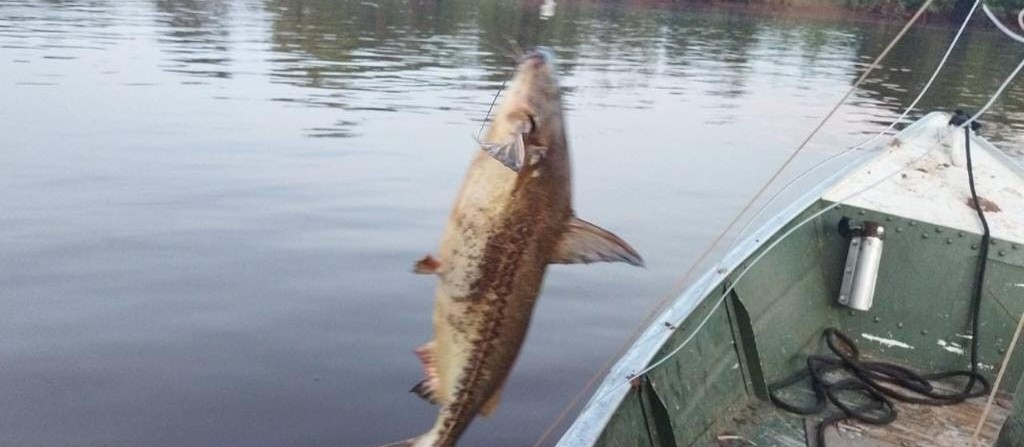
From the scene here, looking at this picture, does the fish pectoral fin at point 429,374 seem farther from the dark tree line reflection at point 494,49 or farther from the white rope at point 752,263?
the dark tree line reflection at point 494,49

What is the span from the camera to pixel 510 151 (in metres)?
2.33

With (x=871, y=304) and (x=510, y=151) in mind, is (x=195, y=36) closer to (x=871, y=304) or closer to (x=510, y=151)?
(x=871, y=304)

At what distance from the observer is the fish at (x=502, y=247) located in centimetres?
239

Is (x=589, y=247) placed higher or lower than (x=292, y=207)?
higher

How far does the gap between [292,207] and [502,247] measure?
8.95 m

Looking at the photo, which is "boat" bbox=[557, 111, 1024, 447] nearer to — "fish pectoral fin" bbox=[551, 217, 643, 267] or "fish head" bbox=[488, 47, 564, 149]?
"fish pectoral fin" bbox=[551, 217, 643, 267]

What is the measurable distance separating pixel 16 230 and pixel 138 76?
1077cm

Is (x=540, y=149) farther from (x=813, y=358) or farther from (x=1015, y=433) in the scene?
(x=813, y=358)

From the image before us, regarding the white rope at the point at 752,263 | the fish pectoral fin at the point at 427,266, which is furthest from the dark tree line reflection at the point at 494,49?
the fish pectoral fin at the point at 427,266

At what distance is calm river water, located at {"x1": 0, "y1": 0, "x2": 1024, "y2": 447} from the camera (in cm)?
666

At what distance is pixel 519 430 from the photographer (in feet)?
21.2

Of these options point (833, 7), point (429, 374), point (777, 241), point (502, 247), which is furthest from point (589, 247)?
point (833, 7)

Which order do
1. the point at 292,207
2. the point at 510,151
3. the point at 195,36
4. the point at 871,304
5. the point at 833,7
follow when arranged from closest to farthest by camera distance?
the point at 510,151
the point at 871,304
the point at 292,207
the point at 195,36
the point at 833,7

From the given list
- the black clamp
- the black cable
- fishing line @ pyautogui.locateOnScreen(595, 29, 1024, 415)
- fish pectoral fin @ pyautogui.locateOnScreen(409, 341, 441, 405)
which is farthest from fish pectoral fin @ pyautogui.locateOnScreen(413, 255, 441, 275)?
the black clamp
